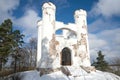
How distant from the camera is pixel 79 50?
1706 cm

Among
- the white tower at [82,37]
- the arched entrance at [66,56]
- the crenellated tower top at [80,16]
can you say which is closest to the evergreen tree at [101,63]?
the arched entrance at [66,56]

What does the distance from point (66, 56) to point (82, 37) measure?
10.2 feet

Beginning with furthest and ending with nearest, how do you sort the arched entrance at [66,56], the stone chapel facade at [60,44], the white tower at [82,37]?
the arched entrance at [66,56]
the white tower at [82,37]
the stone chapel facade at [60,44]

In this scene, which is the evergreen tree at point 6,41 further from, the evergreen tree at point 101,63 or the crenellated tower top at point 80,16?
the evergreen tree at point 101,63

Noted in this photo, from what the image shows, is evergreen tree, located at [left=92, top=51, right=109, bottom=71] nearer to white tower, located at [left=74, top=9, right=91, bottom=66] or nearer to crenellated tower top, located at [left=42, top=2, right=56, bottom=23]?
white tower, located at [left=74, top=9, right=91, bottom=66]

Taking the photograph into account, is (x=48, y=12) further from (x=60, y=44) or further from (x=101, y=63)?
(x=101, y=63)

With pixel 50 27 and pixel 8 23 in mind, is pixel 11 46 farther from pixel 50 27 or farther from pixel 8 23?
pixel 50 27

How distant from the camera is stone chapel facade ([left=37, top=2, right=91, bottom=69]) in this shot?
1500 centimetres

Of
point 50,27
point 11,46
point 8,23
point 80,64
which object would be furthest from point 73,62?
point 8,23

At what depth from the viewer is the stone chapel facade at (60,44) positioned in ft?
49.2

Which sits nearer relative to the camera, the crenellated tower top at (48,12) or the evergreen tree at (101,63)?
the crenellated tower top at (48,12)

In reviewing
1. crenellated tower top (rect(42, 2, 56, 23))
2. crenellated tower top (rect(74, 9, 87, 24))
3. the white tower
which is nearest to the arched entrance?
the white tower

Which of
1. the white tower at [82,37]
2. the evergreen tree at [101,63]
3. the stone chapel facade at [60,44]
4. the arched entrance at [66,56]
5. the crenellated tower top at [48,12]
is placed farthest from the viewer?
the evergreen tree at [101,63]

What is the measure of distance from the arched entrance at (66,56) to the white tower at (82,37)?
4.58 ft
